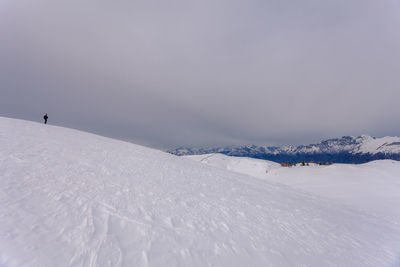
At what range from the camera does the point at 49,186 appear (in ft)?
14.6

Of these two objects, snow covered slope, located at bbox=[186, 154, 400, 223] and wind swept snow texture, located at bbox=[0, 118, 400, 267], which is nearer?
wind swept snow texture, located at bbox=[0, 118, 400, 267]

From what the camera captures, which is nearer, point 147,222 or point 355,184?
point 147,222

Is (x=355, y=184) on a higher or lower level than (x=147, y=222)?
lower

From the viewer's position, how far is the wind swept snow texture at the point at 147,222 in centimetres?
297

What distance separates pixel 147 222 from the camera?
3.95 m

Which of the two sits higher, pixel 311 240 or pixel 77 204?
pixel 77 204

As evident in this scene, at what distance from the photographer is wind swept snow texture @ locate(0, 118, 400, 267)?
297 centimetres

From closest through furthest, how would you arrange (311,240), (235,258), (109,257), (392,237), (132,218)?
1. (109,257)
2. (235,258)
3. (132,218)
4. (311,240)
5. (392,237)

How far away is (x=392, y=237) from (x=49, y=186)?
10649 millimetres

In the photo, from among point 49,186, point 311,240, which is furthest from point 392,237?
point 49,186

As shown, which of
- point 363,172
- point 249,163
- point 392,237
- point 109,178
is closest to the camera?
point 109,178

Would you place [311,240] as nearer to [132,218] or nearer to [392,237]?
[392,237]

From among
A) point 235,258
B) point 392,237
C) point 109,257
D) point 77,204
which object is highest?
point 77,204

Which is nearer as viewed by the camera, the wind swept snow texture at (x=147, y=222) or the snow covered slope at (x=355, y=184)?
the wind swept snow texture at (x=147, y=222)
